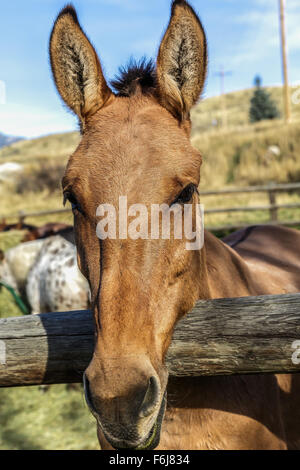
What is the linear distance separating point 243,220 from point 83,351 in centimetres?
1285

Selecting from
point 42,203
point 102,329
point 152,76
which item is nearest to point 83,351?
point 102,329

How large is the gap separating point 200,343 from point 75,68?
1.34 metres

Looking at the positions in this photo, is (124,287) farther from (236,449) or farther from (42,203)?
(42,203)

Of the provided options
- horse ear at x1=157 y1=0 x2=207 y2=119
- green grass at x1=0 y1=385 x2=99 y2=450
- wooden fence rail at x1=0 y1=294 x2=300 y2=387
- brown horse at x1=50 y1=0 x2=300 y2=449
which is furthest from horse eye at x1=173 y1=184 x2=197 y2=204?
green grass at x1=0 y1=385 x2=99 y2=450

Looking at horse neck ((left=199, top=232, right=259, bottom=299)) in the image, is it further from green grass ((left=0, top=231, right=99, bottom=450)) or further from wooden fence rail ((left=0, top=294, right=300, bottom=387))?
green grass ((left=0, top=231, right=99, bottom=450))

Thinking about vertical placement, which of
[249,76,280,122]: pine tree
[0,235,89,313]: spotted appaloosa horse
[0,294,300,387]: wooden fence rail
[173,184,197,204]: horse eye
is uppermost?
[249,76,280,122]: pine tree

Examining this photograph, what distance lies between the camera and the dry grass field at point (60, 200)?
4.50m

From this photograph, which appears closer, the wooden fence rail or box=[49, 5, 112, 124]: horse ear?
the wooden fence rail

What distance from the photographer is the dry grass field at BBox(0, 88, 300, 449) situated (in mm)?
4500

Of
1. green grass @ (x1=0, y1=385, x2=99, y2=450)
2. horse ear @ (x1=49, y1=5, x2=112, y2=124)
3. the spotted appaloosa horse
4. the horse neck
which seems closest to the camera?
horse ear @ (x1=49, y1=5, x2=112, y2=124)

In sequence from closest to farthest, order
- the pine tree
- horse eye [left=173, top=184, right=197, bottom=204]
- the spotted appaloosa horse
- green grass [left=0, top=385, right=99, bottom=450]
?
horse eye [left=173, top=184, right=197, bottom=204]
green grass [left=0, top=385, right=99, bottom=450]
the spotted appaloosa horse
the pine tree

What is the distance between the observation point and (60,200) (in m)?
3.76

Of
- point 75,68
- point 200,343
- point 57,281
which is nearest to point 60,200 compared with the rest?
point 75,68

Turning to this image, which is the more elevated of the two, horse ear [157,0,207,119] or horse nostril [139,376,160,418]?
horse ear [157,0,207,119]
